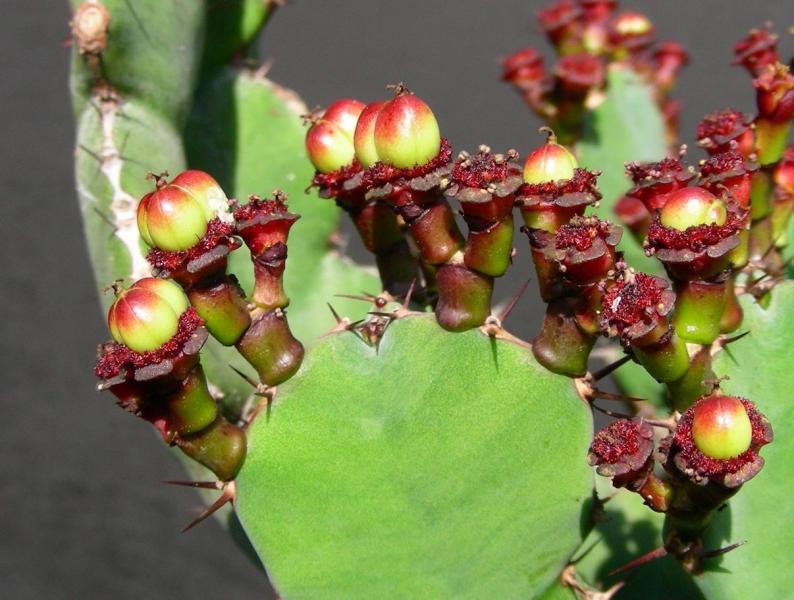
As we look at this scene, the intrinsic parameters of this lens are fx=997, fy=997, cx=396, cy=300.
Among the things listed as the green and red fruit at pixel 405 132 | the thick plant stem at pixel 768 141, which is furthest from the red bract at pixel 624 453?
the thick plant stem at pixel 768 141

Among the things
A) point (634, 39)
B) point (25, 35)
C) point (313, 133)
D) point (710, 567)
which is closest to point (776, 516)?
point (710, 567)

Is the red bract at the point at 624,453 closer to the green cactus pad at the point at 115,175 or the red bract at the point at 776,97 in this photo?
the red bract at the point at 776,97

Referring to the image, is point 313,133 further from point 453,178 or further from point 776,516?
point 776,516

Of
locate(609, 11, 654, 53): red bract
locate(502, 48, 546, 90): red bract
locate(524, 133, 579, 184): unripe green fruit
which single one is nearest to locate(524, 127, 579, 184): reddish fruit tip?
locate(524, 133, 579, 184): unripe green fruit

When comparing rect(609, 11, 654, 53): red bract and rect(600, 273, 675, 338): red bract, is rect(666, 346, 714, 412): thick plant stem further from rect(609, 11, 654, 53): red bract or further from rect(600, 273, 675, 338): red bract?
rect(609, 11, 654, 53): red bract

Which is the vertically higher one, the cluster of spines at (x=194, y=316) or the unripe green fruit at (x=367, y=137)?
the unripe green fruit at (x=367, y=137)

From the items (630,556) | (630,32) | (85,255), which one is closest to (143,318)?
(630,556)
